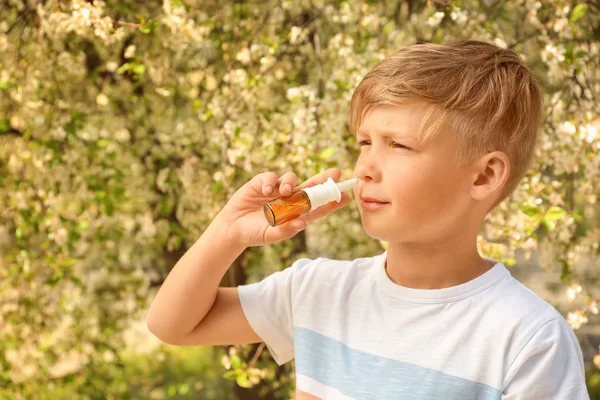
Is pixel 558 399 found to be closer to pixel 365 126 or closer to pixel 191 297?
pixel 365 126

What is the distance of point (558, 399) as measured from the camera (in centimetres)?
116

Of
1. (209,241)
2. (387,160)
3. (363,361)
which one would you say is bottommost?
(363,361)

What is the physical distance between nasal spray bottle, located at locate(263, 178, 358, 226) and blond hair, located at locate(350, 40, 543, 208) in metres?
0.14

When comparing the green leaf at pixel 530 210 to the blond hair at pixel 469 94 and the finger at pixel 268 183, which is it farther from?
the finger at pixel 268 183

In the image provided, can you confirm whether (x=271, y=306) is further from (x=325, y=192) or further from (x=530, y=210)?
(x=530, y=210)

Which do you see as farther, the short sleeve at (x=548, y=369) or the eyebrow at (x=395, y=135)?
the eyebrow at (x=395, y=135)

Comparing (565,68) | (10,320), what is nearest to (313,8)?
(565,68)

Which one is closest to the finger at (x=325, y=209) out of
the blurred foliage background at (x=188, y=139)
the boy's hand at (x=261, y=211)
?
the boy's hand at (x=261, y=211)

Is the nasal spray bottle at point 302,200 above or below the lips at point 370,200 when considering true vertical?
below

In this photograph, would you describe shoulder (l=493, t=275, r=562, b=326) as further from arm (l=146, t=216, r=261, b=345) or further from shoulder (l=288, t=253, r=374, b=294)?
arm (l=146, t=216, r=261, b=345)

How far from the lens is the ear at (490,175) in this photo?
4.36 feet

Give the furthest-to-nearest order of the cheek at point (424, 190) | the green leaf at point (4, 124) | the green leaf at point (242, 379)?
the green leaf at point (4, 124), the green leaf at point (242, 379), the cheek at point (424, 190)

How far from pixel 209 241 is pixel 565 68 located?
4.70 feet

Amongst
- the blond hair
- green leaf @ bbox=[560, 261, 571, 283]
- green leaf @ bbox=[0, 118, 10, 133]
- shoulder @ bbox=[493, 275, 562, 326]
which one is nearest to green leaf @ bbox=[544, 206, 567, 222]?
green leaf @ bbox=[560, 261, 571, 283]
